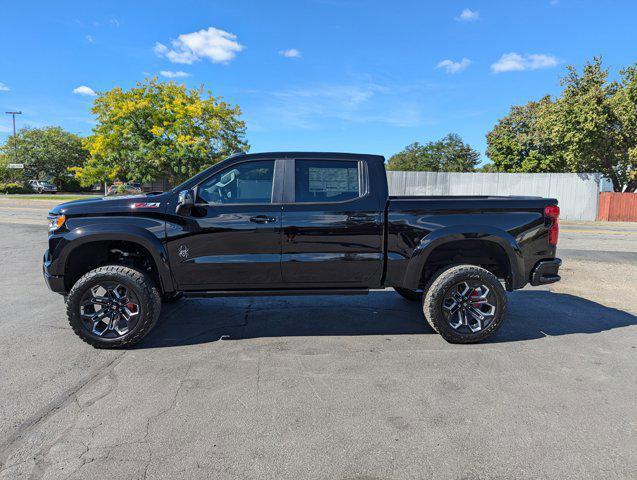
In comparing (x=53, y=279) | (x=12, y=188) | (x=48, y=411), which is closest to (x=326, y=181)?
(x=53, y=279)

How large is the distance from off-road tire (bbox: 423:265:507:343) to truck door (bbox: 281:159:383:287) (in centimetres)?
60

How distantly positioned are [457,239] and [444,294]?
579 millimetres

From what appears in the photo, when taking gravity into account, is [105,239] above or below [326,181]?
below

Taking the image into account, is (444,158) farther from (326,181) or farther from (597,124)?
(326,181)

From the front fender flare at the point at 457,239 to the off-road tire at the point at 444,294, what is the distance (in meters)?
0.22

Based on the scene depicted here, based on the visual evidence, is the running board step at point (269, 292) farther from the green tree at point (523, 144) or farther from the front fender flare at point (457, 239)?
the green tree at point (523, 144)

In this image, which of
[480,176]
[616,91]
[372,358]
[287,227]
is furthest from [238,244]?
[616,91]

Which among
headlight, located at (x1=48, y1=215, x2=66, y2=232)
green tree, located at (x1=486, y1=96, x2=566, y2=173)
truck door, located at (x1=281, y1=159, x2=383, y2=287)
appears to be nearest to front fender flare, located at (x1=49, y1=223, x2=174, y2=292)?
headlight, located at (x1=48, y1=215, x2=66, y2=232)

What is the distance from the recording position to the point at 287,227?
13.5 ft

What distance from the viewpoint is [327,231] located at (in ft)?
13.6

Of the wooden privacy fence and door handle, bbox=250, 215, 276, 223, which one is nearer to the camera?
door handle, bbox=250, 215, 276, 223

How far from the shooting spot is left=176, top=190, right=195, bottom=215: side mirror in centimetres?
394

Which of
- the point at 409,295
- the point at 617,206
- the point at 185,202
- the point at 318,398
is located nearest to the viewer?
the point at 318,398

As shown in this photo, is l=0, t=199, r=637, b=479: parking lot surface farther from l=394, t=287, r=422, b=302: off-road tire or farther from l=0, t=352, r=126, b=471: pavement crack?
l=394, t=287, r=422, b=302: off-road tire
